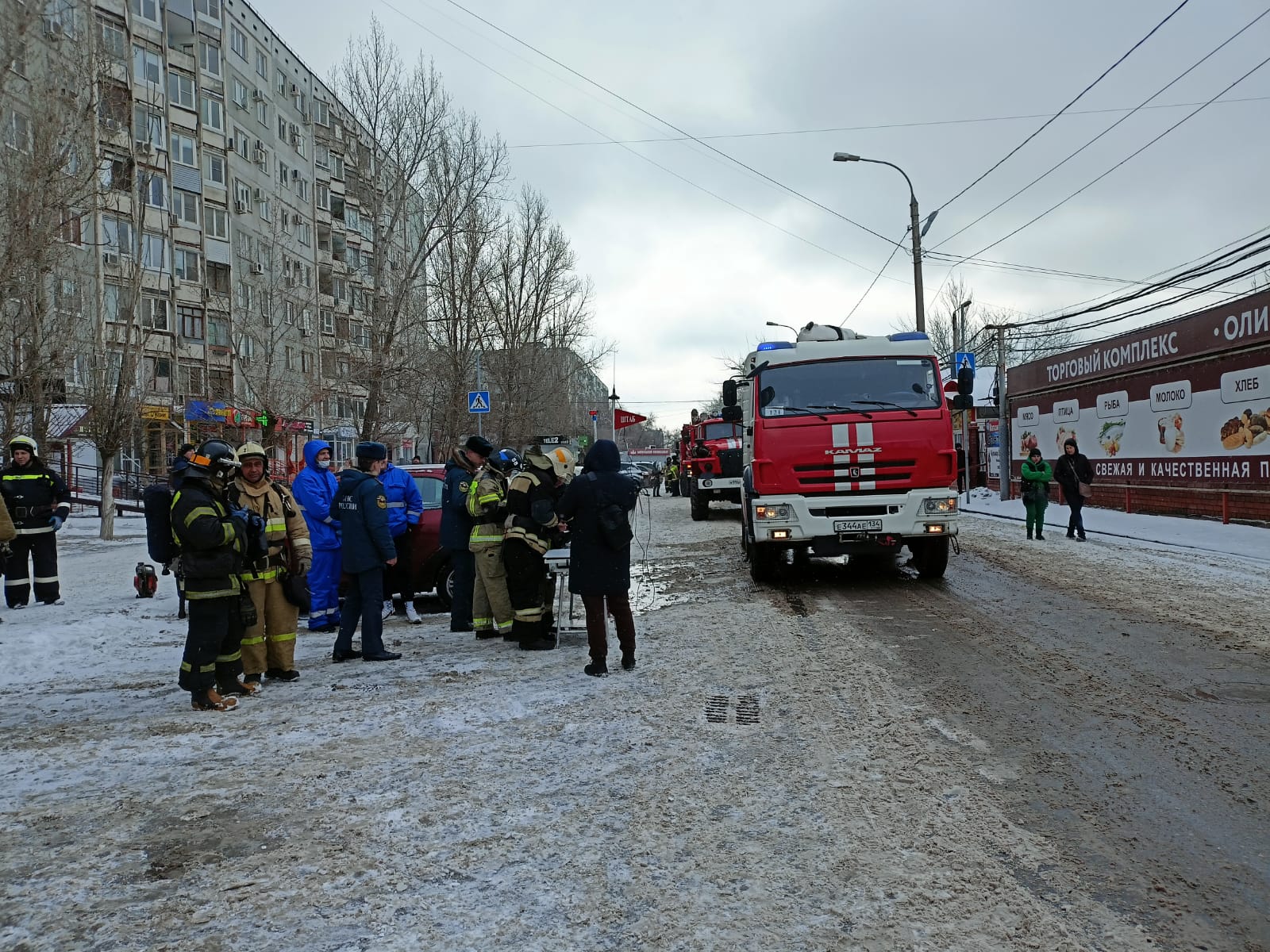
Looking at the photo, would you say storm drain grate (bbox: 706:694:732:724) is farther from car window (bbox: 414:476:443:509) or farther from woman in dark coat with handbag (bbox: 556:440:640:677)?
car window (bbox: 414:476:443:509)

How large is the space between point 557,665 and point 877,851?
13.4 ft

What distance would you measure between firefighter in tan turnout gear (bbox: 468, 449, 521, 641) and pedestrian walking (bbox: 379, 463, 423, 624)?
1.05 m

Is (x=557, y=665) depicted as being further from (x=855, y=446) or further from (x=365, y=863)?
(x=855, y=446)

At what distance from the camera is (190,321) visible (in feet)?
147

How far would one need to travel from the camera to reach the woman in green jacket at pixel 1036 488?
1727 cm

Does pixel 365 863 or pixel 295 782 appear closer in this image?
pixel 365 863

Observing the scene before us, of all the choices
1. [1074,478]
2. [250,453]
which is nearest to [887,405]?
[250,453]

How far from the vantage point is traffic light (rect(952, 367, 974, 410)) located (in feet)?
40.9

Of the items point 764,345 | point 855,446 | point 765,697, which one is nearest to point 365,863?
point 765,697

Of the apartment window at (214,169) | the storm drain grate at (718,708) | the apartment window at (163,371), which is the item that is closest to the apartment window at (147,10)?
the apartment window at (214,169)

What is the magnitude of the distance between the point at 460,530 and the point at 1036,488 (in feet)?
38.9

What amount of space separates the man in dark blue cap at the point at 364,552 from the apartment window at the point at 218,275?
43.3m

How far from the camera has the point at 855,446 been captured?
11.2 metres

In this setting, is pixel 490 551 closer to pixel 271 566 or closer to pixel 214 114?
pixel 271 566
